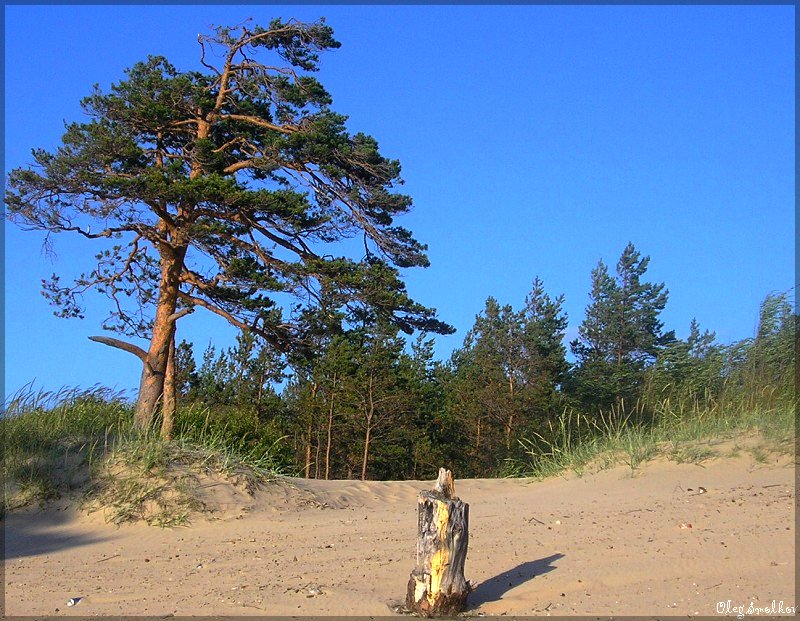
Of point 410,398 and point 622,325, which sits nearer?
point 410,398

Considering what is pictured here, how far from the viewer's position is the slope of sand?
20.5ft

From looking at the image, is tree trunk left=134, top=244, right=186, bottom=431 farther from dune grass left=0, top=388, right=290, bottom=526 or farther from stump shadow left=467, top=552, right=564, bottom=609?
stump shadow left=467, top=552, right=564, bottom=609

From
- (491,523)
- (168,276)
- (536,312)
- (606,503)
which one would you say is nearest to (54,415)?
(168,276)

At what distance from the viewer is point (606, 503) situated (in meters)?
9.18

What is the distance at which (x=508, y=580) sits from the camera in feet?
22.1

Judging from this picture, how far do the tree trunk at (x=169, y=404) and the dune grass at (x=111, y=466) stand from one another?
1.71 ft

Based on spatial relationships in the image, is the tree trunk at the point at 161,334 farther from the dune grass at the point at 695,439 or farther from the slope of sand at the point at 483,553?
the dune grass at the point at 695,439

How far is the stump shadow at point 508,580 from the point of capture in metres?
6.37

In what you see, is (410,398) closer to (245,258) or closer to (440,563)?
(245,258)

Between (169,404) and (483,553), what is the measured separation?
7.94 meters

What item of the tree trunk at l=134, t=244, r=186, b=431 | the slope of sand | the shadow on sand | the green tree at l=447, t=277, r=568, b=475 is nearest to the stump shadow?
the slope of sand

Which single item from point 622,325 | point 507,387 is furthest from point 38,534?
point 622,325

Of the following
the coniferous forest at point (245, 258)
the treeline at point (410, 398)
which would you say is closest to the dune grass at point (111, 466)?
the coniferous forest at point (245, 258)

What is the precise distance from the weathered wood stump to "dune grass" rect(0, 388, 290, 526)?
15.1 feet
